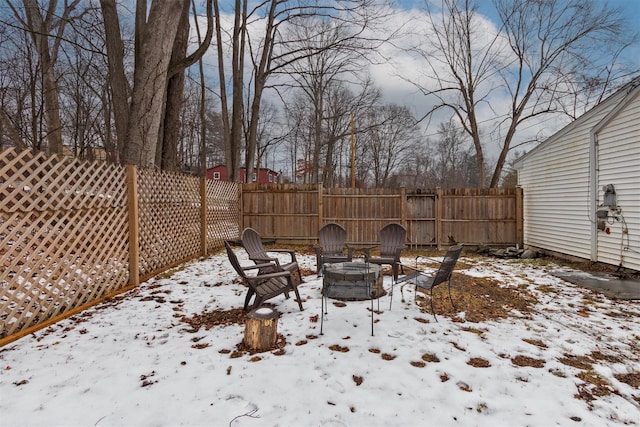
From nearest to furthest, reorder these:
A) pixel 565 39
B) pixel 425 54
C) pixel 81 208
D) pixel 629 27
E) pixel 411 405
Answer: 1. pixel 411 405
2. pixel 81 208
3. pixel 629 27
4. pixel 565 39
5. pixel 425 54

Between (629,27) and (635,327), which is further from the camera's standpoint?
(629,27)

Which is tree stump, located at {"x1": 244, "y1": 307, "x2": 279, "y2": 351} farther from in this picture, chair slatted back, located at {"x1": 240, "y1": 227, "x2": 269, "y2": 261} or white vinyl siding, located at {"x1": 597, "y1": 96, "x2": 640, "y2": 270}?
white vinyl siding, located at {"x1": 597, "y1": 96, "x2": 640, "y2": 270}

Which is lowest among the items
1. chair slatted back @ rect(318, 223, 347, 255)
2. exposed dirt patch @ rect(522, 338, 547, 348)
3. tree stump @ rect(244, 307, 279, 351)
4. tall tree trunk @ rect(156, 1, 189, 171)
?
exposed dirt patch @ rect(522, 338, 547, 348)

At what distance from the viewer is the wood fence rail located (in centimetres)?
314

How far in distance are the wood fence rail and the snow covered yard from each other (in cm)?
45

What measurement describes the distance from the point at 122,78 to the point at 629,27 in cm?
1416

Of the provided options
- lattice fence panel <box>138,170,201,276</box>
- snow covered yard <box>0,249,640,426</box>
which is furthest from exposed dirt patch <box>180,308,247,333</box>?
lattice fence panel <box>138,170,201,276</box>

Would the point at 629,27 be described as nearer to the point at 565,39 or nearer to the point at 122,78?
the point at 565,39

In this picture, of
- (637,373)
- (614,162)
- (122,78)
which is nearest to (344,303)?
(637,373)

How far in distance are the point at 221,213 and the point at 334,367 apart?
637cm

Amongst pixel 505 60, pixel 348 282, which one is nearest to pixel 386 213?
pixel 348 282

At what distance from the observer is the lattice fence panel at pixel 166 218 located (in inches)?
202

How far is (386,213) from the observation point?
889 cm

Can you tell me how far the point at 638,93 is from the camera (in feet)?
17.5
